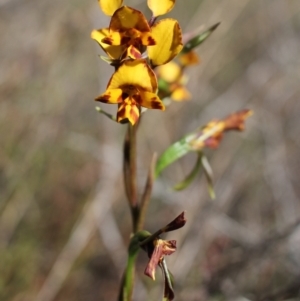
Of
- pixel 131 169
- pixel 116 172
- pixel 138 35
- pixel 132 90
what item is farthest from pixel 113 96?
pixel 116 172

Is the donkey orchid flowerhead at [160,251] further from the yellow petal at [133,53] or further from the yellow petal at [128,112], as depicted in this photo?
the yellow petal at [133,53]

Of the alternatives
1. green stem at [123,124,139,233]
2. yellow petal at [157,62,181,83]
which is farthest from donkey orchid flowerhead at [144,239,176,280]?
yellow petal at [157,62,181,83]

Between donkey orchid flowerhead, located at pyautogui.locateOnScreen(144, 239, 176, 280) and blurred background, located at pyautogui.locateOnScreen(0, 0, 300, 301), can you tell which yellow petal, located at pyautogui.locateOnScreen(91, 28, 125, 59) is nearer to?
donkey orchid flowerhead, located at pyautogui.locateOnScreen(144, 239, 176, 280)

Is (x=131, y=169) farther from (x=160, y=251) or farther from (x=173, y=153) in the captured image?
(x=160, y=251)

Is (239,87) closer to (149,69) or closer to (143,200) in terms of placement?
(143,200)

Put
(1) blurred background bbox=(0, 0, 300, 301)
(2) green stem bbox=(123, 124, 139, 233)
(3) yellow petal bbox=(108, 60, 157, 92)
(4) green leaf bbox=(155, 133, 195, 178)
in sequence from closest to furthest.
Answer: (3) yellow petal bbox=(108, 60, 157, 92) → (2) green stem bbox=(123, 124, 139, 233) → (4) green leaf bbox=(155, 133, 195, 178) → (1) blurred background bbox=(0, 0, 300, 301)

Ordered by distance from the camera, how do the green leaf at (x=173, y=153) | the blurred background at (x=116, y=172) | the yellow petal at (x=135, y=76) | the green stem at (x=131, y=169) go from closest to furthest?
the yellow petal at (x=135, y=76), the green stem at (x=131, y=169), the green leaf at (x=173, y=153), the blurred background at (x=116, y=172)

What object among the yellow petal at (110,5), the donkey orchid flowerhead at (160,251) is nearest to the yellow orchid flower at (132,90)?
the yellow petal at (110,5)
